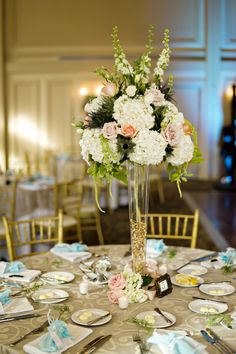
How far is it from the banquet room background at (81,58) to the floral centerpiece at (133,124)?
350 inches

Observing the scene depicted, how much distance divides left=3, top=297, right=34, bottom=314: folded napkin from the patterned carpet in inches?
149

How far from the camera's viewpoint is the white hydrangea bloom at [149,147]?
2.17 metres

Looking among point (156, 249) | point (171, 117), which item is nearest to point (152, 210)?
point (156, 249)

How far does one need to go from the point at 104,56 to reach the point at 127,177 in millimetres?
9147

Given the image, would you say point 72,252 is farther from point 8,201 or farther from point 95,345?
point 8,201

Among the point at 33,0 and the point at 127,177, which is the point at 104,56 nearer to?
the point at 33,0

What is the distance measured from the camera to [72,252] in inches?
118

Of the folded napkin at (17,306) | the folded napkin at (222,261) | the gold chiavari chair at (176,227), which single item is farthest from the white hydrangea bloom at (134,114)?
the gold chiavari chair at (176,227)

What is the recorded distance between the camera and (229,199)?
29.8 ft

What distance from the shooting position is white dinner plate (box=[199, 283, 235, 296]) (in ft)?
7.68

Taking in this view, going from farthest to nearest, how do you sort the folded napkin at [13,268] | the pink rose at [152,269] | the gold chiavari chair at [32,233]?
1. the gold chiavari chair at [32,233]
2. the folded napkin at [13,268]
3. the pink rose at [152,269]

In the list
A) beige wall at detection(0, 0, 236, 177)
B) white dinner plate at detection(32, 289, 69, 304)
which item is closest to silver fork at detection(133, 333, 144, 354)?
white dinner plate at detection(32, 289, 69, 304)

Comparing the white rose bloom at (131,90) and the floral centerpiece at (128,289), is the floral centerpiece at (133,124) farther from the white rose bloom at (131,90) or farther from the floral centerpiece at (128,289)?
the floral centerpiece at (128,289)

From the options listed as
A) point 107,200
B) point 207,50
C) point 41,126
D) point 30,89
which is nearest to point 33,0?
point 30,89
